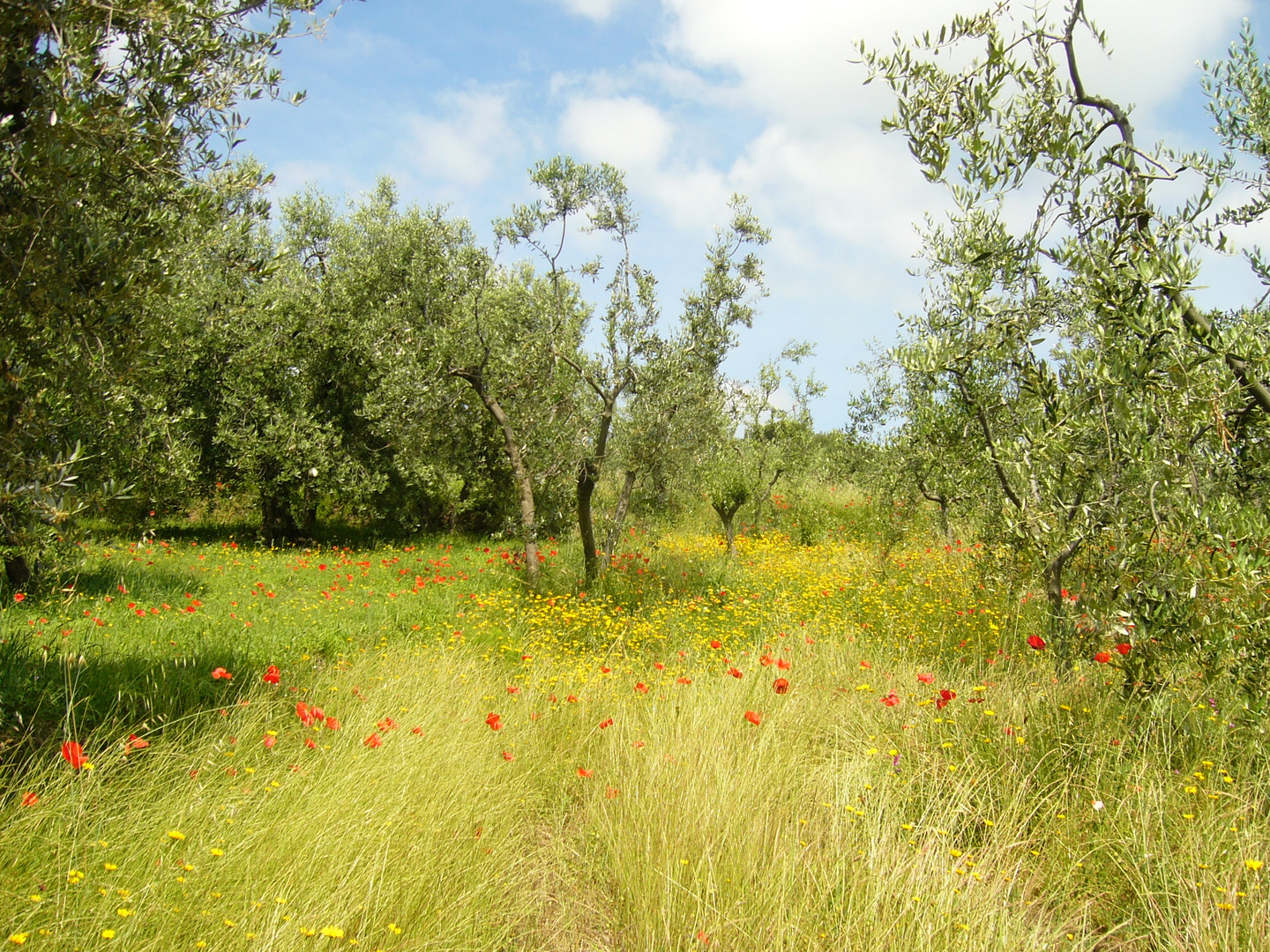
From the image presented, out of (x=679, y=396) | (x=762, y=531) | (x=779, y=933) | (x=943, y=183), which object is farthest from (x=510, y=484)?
(x=779, y=933)

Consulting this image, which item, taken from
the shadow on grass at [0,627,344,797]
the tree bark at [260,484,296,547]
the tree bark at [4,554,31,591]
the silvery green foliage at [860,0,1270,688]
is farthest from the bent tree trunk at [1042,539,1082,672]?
the tree bark at [260,484,296,547]

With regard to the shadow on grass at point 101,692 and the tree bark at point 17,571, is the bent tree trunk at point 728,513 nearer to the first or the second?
the shadow on grass at point 101,692

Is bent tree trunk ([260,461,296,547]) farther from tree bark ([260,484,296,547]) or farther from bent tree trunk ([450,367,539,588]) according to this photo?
bent tree trunk ([450,367,539,588])

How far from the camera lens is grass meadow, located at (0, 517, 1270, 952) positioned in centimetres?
292

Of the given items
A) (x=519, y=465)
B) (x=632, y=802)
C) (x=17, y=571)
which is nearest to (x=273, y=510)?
(x=17, y=571)

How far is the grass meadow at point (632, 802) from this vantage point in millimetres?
2924

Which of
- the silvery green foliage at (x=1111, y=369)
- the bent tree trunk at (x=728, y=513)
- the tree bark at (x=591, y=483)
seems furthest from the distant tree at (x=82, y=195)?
the bent tree trunk at (x=728, y=513)

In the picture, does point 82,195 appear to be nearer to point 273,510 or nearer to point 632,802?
point 632,802

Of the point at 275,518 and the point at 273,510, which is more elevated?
the point at 273,510

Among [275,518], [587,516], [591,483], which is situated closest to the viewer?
[591,483]

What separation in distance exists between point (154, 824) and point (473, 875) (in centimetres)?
140

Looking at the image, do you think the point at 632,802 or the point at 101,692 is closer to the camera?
the point at 632,802

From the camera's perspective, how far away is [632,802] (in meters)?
4.02

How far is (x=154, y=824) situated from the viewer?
3197 millimetres
